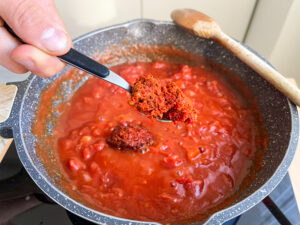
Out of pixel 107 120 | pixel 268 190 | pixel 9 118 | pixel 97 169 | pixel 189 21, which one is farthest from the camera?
pixel 189 21

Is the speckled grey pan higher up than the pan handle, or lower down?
higher up

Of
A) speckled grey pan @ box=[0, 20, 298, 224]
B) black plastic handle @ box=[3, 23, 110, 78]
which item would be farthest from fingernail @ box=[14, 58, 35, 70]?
speckled grey pan @ box=[0, 20, 298, 224]

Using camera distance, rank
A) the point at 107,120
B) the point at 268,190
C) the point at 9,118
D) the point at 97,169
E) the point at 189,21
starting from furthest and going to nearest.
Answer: the point at 189,21 → the point at 107,120 → the point at 97,169 → the point at 9,118 → the point at 268,190

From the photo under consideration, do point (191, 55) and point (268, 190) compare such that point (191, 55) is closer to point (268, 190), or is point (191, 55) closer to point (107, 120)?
point (107, 120)

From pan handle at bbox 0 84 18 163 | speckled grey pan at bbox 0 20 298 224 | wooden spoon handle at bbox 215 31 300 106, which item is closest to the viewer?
speckled grey pan at bbox 0 20 298 224

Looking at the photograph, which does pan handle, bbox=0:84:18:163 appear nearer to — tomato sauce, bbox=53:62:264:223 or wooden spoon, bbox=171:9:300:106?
tomato sauce, bbox=53:62:264:223

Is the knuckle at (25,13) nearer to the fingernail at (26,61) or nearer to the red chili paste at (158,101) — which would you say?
the fingernail at (26,61)

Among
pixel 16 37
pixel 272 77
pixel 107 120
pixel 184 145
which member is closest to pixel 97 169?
pixel 107 120

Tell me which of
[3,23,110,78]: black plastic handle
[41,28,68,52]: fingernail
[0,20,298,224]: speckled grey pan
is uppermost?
[41,28,68,52]: fingernail
